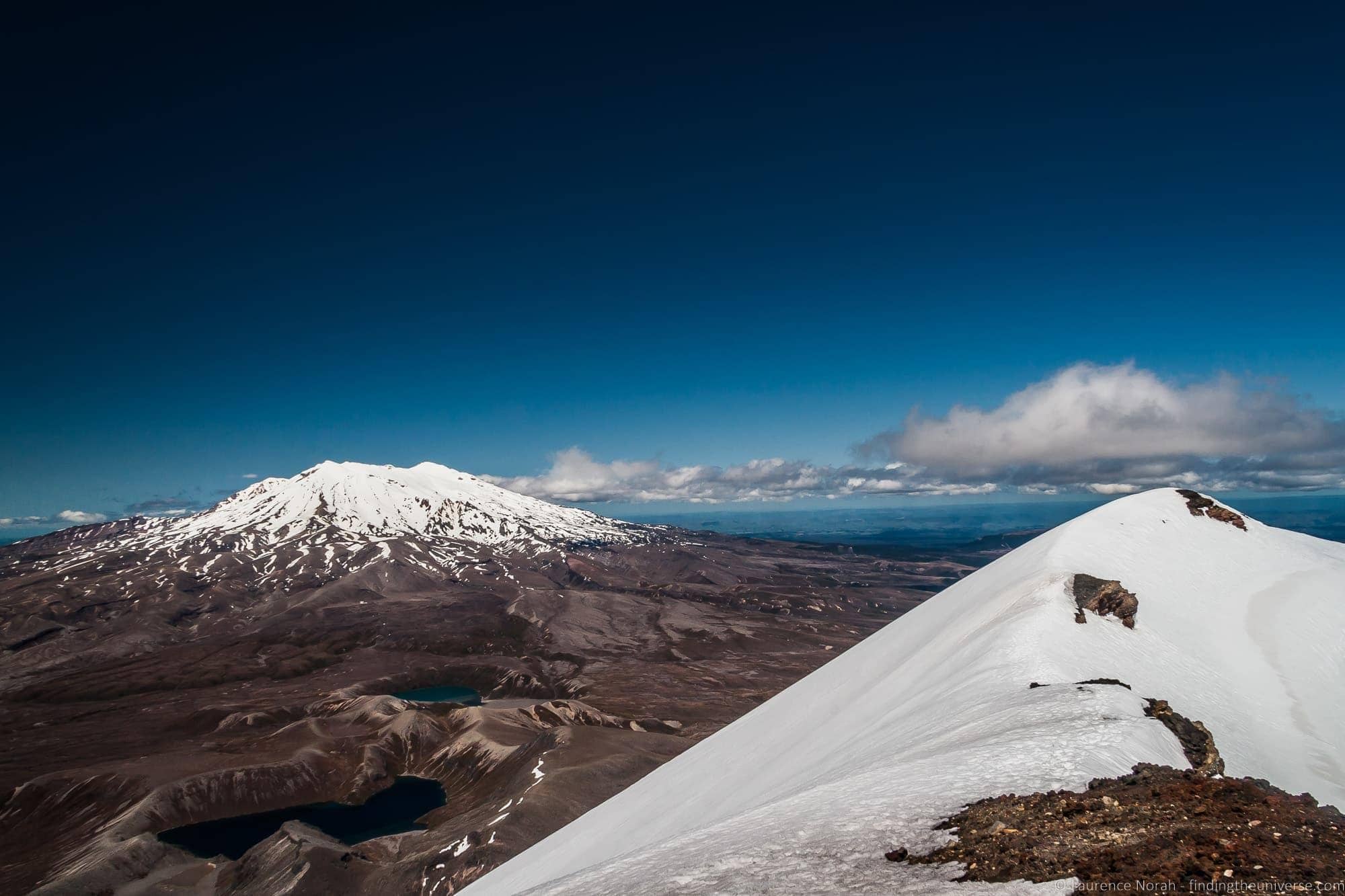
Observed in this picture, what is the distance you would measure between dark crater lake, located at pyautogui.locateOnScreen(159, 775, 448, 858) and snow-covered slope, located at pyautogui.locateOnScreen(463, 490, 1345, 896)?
101071 millimetres

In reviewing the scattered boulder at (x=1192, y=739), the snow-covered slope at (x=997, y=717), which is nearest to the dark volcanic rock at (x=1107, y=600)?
the snow-covered slope at (x=997, y=717)

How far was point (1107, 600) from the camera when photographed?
35.6m

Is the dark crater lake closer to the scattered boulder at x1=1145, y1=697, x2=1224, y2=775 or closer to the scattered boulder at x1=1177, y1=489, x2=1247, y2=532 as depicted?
the scattered boulder at x1=1145, y1=697, x2=1224, y2=775

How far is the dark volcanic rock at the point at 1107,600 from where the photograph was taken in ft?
115

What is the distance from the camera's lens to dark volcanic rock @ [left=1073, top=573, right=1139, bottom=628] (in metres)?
35.0

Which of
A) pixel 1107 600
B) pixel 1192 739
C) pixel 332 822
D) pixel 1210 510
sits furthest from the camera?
pixel 332 822

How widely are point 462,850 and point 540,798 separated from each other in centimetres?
1554

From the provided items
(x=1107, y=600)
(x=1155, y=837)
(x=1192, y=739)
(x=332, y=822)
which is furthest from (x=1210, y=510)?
(x=332, y=822)

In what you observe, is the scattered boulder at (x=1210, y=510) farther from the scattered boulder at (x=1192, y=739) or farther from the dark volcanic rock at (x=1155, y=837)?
the dark volcanic rock at (x=1155, y=837)

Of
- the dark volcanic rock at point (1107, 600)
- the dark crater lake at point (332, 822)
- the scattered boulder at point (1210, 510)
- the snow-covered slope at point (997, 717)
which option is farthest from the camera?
the dark crater lake at point (332, 822)

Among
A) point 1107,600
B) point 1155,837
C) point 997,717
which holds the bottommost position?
point 997,717

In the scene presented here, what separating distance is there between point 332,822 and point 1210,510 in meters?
150

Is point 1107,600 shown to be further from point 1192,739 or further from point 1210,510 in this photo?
point 1210,510

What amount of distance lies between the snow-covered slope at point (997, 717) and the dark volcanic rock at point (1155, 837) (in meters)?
0.70
